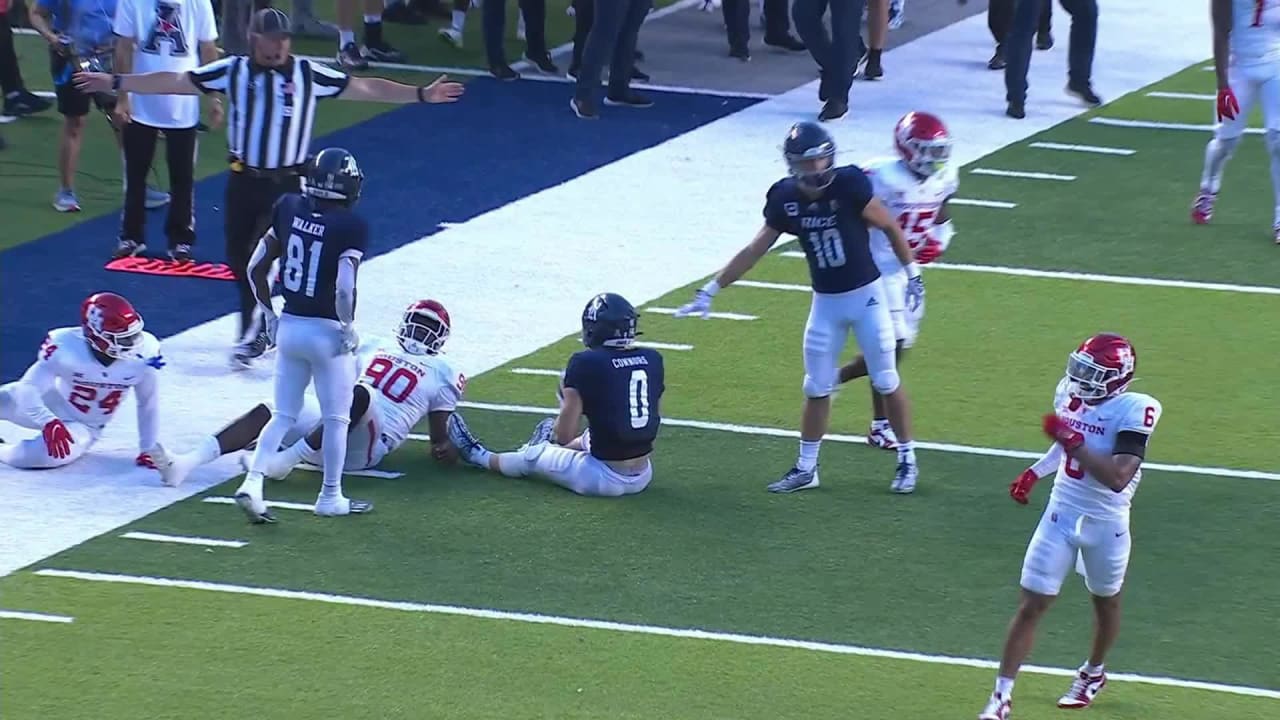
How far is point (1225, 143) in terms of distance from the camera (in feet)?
45.0

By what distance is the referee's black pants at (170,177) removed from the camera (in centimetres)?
1291

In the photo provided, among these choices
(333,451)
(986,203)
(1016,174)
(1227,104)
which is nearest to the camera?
(333,451)

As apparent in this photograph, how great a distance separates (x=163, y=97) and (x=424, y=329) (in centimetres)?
331

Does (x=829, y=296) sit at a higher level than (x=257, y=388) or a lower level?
higher

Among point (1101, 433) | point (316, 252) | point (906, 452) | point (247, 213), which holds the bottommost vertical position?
point (906, 452)

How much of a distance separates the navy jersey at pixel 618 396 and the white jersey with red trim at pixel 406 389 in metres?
0.69

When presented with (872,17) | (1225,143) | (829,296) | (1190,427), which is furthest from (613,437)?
(872,17)

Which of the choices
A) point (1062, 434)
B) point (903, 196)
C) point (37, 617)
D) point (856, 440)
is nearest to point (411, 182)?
point (856, 440)

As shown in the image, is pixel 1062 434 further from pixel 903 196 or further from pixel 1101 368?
pixel 903 196

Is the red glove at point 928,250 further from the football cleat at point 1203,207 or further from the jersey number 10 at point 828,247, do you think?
the football cleat at point 1203,207

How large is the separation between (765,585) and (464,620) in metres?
1.28

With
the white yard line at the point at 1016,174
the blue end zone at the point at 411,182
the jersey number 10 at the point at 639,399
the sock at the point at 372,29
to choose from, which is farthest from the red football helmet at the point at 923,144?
the sock at the point at 372,29

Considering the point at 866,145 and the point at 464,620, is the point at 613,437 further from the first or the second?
the point at 866,145

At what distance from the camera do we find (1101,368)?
7523mm
